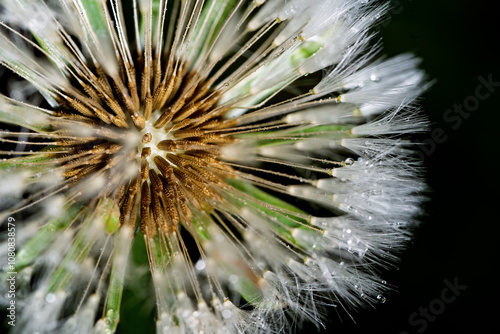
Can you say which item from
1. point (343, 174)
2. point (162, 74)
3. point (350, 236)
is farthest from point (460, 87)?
point (162, 74)

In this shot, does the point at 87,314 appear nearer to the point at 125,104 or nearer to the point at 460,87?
the point at 125,104

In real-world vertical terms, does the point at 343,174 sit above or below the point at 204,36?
below

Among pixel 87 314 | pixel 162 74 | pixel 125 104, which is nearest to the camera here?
pixel 87 314
